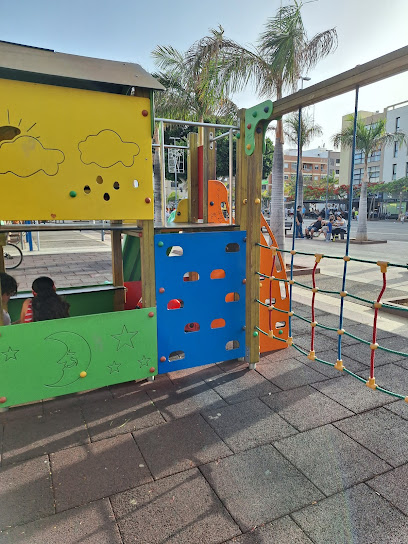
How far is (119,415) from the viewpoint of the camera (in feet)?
9.87

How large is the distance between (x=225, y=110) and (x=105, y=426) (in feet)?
34.8

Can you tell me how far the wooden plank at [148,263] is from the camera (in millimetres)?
3209

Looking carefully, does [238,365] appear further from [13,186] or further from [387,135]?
[387,135]

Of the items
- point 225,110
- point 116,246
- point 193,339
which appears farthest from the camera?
point 225,110

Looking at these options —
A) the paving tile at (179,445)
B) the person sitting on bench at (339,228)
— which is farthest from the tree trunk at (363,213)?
the paving tile at (179,445)

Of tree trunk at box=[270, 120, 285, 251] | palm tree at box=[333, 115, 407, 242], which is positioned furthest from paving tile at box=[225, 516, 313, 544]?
palm tree at box=[333, 115, 407, 242]

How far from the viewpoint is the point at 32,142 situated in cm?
268

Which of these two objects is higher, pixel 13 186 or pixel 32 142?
pixel 32 142

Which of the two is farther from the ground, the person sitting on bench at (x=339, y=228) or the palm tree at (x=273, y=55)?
the palm tree at (x=273, y=55)

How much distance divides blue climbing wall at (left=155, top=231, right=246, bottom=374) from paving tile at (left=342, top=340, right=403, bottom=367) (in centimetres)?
130

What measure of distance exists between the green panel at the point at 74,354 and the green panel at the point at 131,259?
145cm

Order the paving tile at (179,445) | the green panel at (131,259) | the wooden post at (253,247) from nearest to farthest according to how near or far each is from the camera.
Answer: the paving tile at (179,445) < the wooden post at (253,247) < the green panel at (131,259)

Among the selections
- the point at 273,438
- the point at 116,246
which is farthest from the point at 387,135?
the point at 273,438

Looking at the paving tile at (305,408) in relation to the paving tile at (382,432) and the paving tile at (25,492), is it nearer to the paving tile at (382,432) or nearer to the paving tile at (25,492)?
the paving tile at (382,432)
